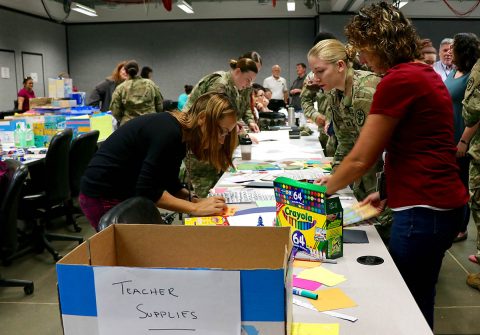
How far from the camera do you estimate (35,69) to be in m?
11.3

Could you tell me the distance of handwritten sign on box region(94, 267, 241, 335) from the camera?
757 millimetres

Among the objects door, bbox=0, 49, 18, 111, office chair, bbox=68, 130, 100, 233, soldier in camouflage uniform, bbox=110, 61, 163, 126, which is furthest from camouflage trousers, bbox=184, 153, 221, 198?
door, bbox=0, 49, 18, 111

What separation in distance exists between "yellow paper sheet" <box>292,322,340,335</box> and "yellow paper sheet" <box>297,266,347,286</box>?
239 millimetres

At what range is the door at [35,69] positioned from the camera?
10.8 metres

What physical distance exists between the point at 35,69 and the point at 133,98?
685cm

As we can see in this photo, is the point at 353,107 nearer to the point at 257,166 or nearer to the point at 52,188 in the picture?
the point at 257,166

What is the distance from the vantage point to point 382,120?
58.1 inches

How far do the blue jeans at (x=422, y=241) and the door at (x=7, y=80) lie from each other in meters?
9.93

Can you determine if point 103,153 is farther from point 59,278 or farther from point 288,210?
point 59,278

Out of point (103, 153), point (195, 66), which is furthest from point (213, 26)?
point (103, 153)

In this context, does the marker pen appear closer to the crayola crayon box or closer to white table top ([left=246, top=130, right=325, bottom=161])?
the crayola crayon box

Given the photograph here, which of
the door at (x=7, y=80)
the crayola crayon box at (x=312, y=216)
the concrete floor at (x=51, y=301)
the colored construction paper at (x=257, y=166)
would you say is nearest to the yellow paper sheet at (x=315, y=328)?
the crayola crayon box at (x=312, y=216)

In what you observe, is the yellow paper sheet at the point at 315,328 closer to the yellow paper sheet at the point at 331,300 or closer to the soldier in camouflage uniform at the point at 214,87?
the yellow paper sheet at the point at 331,300

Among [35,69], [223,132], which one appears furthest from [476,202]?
[35,69]
